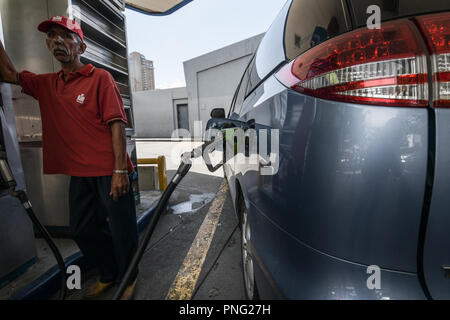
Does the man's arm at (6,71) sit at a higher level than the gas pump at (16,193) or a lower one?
higher

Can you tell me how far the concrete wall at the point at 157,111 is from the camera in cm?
2011

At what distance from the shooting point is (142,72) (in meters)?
33.7

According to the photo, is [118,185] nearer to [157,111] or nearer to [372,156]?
[372,156]

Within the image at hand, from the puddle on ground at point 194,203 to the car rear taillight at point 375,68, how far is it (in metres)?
3.04

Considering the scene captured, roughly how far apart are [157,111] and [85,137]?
66.6ft

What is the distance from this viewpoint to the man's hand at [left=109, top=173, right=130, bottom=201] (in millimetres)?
1637

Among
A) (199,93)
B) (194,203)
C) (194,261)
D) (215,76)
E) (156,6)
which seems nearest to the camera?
(194,261)

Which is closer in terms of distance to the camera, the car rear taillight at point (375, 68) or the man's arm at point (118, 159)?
the car rear taillight at point (375, 68)

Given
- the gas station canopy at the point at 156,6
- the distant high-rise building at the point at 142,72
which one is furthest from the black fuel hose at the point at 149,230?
the distant high-rise building at the point at 142,72

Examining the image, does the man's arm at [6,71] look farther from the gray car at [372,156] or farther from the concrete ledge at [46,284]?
the gray car at [372,156]

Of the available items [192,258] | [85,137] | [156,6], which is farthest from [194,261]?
[156,6]

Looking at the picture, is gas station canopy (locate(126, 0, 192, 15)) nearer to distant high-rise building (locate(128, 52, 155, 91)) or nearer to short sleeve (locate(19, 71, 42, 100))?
short sleeve (locate(19, 71, 42, 100))

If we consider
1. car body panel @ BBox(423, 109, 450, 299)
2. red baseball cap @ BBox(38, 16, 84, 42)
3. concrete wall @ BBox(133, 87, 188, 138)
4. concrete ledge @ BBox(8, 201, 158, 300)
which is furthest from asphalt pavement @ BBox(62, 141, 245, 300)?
concrete wall @ BBox(133, 87, 188, 138)

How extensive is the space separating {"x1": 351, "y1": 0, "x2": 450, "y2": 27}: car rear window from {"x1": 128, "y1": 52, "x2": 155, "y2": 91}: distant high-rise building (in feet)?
105
